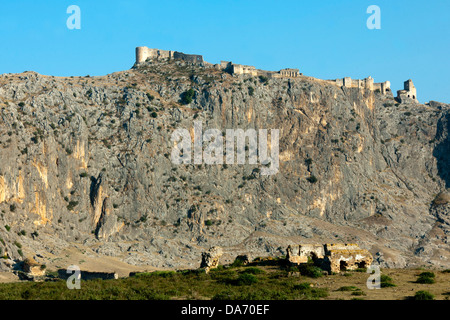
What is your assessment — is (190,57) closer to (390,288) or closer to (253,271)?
(253,271)

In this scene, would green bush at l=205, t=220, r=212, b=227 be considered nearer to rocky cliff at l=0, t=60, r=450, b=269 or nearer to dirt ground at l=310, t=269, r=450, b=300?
rocky cliff at l=0, t=60, r=450, b=269

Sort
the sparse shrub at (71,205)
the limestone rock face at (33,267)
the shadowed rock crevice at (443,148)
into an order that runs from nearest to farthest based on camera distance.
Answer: the limestone rock face at (33,267), the sparse shrub at (71,205), the shadowed rock crevice at (443,148)

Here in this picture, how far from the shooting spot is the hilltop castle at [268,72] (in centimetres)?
14462

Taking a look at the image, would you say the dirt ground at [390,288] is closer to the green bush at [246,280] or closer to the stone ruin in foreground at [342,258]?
the stone ruin in foreground at [342,258]

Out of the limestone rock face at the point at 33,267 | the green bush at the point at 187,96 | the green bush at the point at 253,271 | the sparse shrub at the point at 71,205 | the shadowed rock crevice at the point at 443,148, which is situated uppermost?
the green bush at the point at 187,96

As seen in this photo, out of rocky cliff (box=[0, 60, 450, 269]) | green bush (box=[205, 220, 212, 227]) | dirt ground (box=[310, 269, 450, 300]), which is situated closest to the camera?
dirt ground (box=[310, 269, 450, 300])

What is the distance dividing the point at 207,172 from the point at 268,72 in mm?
31952

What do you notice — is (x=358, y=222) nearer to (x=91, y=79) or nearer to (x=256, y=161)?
(x=256, y=161)

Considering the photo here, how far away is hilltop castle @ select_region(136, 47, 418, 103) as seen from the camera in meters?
145

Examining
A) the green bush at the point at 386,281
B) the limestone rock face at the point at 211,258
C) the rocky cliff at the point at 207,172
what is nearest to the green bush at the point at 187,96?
the rocky cliff at the point at 207,172

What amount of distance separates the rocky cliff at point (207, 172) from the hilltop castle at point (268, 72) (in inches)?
78.8

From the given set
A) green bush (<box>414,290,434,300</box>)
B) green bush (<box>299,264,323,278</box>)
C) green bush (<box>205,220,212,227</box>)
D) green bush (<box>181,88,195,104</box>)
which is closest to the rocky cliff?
green bush (<box>205,220,212,227</box>)

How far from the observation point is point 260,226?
12119 cm

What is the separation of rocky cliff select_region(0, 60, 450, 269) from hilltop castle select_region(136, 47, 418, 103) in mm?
2001
